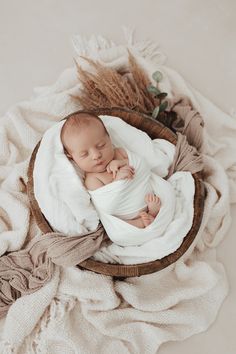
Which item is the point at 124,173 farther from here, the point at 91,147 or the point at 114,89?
the point at 114,89

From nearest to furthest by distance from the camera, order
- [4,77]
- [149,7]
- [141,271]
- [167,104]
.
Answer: [141,271] < [167,104] < [4,77] < [149,7]

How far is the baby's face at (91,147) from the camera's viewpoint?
1385mm

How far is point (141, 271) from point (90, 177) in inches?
11.9

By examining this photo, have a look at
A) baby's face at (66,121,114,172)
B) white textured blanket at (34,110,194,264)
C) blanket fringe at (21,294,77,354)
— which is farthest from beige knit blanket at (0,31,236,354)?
baby's face at (66,121,114,172)

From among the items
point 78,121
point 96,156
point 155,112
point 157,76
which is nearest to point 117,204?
point 96,156

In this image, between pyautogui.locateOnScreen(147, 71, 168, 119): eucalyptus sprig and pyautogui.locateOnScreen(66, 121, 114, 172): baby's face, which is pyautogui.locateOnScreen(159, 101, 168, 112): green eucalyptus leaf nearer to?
pyautogui.locateOnScreen(147, 71, 168, 119): eucalyptus sprig

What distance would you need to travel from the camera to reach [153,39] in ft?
6.24

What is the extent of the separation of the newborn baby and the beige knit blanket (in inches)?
7.7

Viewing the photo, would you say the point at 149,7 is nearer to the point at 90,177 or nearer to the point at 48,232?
the point at 90,177

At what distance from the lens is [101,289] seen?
142cm

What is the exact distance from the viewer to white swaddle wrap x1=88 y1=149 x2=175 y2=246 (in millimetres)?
1403

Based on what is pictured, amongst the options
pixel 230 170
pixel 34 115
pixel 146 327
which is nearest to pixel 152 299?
pixel 146 327

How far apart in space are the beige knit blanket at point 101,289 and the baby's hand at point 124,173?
0.89ft

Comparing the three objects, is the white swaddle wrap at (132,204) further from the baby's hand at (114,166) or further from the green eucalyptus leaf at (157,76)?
the green eucalyptus leaf at (157,76)
